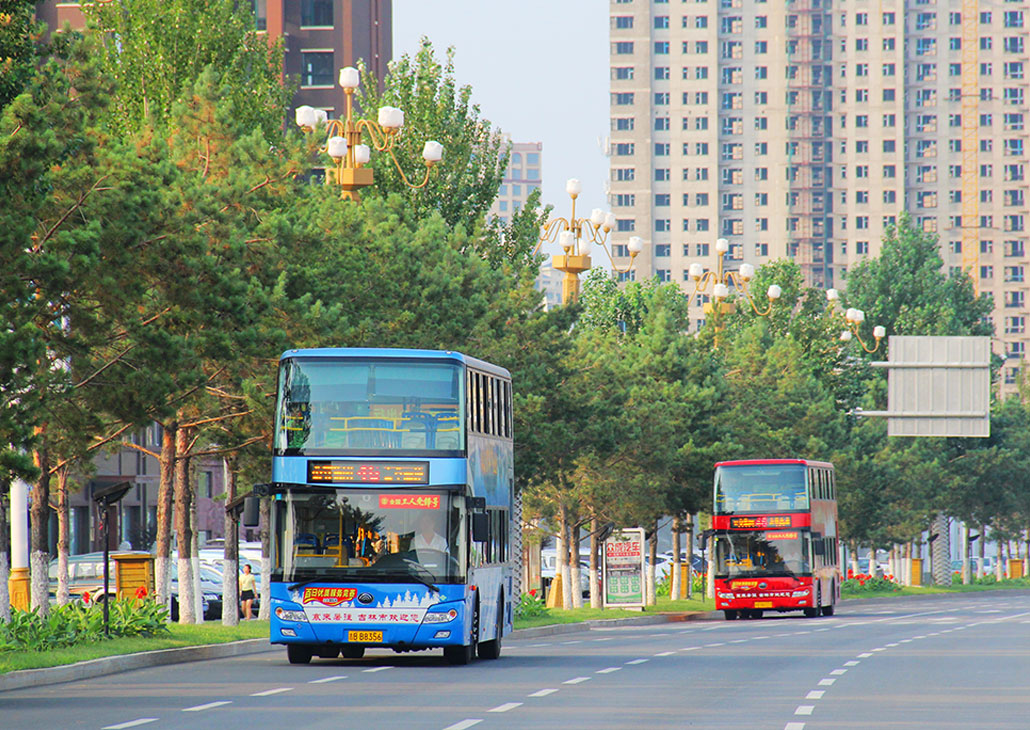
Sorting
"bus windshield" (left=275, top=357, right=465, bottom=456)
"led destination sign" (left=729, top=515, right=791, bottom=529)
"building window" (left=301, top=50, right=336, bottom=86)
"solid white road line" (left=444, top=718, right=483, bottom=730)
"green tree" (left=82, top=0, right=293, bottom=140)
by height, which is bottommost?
"solid white road line" (left=444, top=718, right=483, bottom=730)

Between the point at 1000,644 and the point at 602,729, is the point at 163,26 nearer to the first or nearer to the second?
the point at 1000,644

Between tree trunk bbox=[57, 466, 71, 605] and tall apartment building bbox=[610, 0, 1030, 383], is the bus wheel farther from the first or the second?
tall apartment building bbox=[610, 0, 1030, 383]

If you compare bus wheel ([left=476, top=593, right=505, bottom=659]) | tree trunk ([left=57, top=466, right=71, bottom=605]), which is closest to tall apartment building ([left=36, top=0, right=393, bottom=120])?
tree trunk ([left=57, top=466, right=71, bottom=605])

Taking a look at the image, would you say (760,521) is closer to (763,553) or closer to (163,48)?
(763,553)

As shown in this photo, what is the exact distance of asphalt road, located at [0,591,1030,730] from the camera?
17.2 metres

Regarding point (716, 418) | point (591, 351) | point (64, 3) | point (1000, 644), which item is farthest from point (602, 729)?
point (64, 3)

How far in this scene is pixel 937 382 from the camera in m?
49.9

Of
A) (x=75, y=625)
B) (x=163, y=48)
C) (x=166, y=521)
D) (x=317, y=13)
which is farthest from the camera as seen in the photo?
(x=317, y=13)

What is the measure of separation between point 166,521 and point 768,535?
2188 centimetres

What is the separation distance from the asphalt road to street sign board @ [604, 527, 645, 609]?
18.3m

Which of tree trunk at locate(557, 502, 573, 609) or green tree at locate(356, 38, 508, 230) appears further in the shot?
tree trunk at locate(557, 502, 573, 609)

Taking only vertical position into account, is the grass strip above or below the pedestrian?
above

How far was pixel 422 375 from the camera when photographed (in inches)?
982

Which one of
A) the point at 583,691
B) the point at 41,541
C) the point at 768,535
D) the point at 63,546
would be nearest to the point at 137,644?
the point at 41,541
